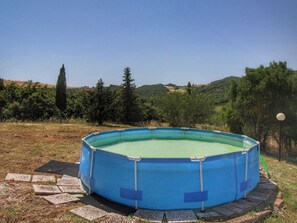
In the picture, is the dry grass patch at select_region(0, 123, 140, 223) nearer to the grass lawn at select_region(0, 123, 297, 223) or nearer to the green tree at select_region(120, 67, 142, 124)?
the grass lawn at select_region(0, 123, 297, 223)

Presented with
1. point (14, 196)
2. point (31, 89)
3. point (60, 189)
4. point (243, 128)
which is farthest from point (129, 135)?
point (31, 89)

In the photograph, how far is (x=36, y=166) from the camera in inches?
303

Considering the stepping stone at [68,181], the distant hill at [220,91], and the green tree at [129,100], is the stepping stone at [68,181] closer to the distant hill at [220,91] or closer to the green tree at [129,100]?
the distant hill at [220,91]

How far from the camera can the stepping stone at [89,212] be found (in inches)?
190

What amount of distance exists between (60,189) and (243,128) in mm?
11247

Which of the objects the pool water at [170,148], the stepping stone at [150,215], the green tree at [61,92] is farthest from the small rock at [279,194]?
the green tree at [61,92]

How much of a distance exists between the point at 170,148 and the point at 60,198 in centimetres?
524

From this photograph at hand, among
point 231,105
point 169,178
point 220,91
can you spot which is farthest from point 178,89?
point 220,91

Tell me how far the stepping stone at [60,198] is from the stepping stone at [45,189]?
0.20 m

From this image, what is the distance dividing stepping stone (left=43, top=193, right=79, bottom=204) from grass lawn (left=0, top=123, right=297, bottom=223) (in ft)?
0.40

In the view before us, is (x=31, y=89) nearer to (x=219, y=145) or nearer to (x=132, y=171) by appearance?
(x=219, y=145)

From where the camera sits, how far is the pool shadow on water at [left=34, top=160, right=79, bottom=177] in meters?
7.35

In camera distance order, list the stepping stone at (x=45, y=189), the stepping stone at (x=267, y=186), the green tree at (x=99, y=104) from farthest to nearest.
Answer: the green tree at (x=99, y=104)
the stepping stone at (x=267, y=186)
the stepping stone at (x=45, y=189)

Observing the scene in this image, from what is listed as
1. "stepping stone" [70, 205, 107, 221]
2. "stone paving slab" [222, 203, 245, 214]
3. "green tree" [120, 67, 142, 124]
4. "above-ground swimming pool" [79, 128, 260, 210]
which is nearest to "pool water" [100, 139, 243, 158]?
"above-ground swimming pool" [79, 128, 260, 210]
